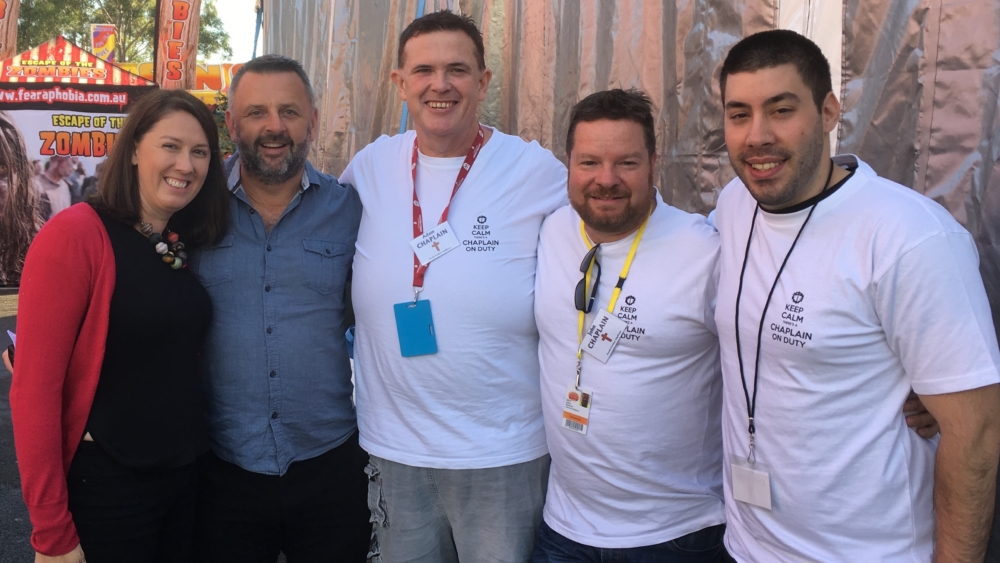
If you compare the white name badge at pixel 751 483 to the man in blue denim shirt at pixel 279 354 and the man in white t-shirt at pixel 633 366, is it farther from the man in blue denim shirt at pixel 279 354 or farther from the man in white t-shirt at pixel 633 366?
the man in blue denim shirt at pixel 279 354

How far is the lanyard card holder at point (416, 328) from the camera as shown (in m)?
2.21

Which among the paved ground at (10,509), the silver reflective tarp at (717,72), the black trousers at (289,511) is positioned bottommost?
the paved ground at (10,509)

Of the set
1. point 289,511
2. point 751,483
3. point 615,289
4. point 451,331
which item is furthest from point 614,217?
point 289,511

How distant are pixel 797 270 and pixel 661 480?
27.5 inches

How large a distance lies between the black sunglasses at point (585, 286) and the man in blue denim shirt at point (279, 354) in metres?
0.85

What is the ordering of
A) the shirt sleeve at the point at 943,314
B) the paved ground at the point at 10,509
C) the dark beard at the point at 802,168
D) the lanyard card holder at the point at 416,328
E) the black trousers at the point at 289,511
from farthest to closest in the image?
the paved ground at the point at 10,509 → the black trousers at the point at 289,511 → the lanyard card holder at the point at 416,328 → the dark beard at the point at 802,168 → the shirt sleeve at the point at 943,314

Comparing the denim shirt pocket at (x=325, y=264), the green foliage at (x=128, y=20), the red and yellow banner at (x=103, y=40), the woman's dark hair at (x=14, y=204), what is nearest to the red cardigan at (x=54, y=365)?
the denim shirt pocket at (x=325, y=264)

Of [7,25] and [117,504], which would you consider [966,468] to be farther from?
[7,25]

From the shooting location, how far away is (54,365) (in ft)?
6.16

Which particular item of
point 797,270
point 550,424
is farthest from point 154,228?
point 797,270

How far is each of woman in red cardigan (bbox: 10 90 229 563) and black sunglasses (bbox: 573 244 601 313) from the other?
112 cm

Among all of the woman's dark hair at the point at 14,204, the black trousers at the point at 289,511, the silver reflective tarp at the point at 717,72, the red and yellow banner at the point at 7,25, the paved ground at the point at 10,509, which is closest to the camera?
the silver reflective tarp at the point at 717,72

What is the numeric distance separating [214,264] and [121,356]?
42 cm

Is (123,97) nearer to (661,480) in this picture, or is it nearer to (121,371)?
(121,371)
